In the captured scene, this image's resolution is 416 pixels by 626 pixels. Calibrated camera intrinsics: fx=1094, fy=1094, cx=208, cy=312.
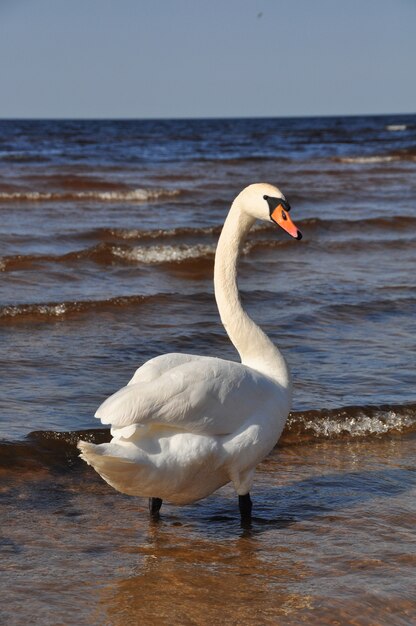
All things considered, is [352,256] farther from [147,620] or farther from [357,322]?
[147,620]

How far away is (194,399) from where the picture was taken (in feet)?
14.8

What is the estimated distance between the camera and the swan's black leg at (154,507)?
16.5 ft

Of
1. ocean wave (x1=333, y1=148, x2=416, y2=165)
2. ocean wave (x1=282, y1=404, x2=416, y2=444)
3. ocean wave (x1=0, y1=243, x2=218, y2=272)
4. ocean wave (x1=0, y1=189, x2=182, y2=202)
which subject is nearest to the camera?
ocean wave (x1=282, y1=404, x2=416, y2=444)

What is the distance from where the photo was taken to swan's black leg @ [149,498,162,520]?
5.04 metres

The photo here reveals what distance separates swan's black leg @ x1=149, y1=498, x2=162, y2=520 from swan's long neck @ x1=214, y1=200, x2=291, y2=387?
77 centimetres

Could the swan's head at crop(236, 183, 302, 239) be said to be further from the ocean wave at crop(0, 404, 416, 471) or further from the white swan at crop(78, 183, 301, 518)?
the ocean wave at crop(0, 404, 416, 471)

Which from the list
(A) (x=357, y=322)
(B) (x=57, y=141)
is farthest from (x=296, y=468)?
(B) (x=57, y=141)

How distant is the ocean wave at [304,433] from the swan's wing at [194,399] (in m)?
1.42

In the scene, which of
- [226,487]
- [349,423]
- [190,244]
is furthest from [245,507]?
[190,244]

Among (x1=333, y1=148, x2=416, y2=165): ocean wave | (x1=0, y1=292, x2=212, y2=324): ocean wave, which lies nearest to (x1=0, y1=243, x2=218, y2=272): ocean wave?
(x1=0, y1=292, x2=212, y2=324): ocean wave

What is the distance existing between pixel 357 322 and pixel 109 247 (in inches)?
177

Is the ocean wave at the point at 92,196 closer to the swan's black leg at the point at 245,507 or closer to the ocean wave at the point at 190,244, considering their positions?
the ocean wave at the point at 190,244

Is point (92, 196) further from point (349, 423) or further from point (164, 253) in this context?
point (349, 423)

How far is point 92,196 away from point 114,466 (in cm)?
1690
